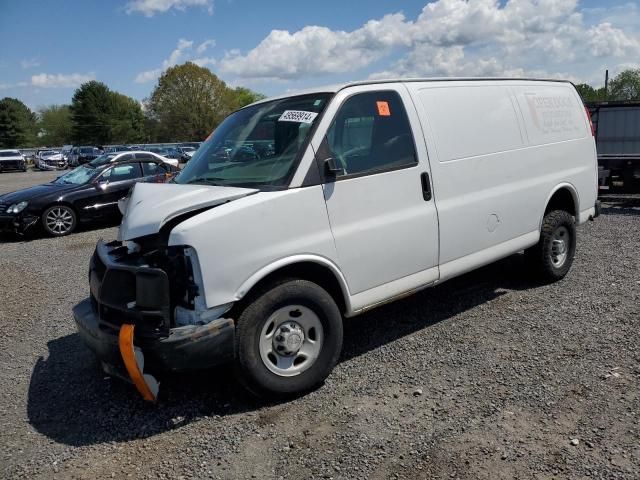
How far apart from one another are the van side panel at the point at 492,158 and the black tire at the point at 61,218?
29.1 feet

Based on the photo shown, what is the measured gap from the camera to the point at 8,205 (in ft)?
34.6

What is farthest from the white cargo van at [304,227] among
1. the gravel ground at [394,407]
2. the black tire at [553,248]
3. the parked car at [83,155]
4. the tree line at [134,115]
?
the tree line at [134,115]

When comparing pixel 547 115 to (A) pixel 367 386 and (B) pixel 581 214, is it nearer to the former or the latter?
(B) pixel 581 214

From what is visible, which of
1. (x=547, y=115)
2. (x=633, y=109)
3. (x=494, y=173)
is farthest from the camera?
(x=633, y=109)

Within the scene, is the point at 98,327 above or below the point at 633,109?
below

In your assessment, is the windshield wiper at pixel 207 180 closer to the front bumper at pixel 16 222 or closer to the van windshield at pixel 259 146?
the van windshield at pixel 259 146

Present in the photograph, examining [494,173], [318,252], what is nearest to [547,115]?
[494,173]

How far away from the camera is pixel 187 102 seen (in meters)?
76.8

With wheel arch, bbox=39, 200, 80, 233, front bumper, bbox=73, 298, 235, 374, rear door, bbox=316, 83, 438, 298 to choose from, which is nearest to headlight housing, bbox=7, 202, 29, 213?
wheel arch, bbox=39, 200, 80, 233

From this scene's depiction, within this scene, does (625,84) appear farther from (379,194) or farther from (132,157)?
(379,194)

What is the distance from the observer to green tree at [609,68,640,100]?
5941cm

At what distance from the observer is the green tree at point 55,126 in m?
95.0

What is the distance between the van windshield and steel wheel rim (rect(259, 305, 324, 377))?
871mm

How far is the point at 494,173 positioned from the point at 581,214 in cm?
185
